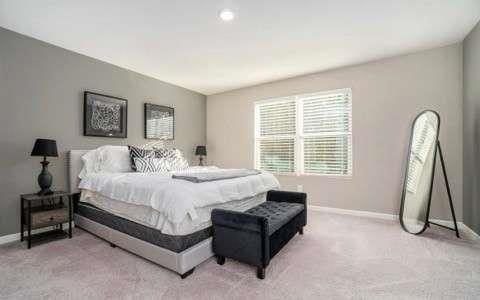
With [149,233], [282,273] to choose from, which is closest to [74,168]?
[149,233]

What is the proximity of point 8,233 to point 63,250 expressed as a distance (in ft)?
2.80

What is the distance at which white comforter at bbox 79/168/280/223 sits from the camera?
6.19 feet

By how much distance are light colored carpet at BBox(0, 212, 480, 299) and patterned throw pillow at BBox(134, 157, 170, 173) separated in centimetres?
104

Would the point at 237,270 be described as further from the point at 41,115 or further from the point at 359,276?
the point at 41,115

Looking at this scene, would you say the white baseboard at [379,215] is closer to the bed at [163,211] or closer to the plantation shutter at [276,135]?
the plantation shutter at [276,135]

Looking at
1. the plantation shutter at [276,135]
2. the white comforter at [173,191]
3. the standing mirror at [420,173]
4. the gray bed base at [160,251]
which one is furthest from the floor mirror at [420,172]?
the gray bed base at [160,251]

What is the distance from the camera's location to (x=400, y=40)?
9.77 feet

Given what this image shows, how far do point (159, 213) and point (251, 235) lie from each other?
33.0 inches

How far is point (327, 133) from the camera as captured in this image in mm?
4043

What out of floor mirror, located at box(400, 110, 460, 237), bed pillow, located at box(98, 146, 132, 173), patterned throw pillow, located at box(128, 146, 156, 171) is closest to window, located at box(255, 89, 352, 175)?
floor mirror, located at box(400, 110, 460, 237)

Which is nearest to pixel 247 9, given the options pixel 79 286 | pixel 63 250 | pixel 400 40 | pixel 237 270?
pixel 400 40

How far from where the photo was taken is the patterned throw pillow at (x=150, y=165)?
3256 millimetres

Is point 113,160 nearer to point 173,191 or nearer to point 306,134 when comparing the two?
point 173,191

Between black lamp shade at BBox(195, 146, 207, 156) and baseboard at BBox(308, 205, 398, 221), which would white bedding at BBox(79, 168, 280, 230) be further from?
black lamp shade at BBox(195, 146, 207, 156)
